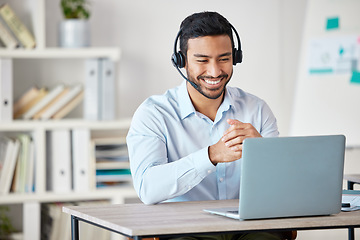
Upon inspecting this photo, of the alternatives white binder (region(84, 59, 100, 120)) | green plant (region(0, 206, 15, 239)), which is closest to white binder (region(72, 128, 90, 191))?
white binder (region(84, 59, 100, 120))

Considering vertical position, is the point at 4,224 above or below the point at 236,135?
below

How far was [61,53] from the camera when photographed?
134 inches

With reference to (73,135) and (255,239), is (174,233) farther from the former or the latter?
(73,135)

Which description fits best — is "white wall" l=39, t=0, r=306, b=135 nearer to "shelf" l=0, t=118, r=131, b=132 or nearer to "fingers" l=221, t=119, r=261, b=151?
"shelf" l=0, t=118, r=131, b=132

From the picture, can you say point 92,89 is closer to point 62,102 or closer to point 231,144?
point 62,102

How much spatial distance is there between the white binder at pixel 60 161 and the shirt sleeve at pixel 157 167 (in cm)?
147

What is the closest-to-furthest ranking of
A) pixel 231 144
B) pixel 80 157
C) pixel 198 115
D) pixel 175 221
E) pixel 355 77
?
1. pixel 175 221
2. pixel 231 144
3. pixel 198 115
4. pixel 80 157
5. pixel 355 77

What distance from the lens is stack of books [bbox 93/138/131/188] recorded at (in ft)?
11.4

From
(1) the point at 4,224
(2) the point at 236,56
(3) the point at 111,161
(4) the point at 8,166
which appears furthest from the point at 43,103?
(2) the point at 236,56

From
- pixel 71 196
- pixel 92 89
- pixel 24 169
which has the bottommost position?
pixel 71 196

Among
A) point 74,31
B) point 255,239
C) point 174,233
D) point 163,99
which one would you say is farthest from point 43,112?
point 174,233

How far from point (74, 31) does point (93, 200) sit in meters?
0.96

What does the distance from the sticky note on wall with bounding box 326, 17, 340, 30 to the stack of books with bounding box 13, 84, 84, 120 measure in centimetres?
152

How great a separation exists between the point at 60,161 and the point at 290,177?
210 cm
